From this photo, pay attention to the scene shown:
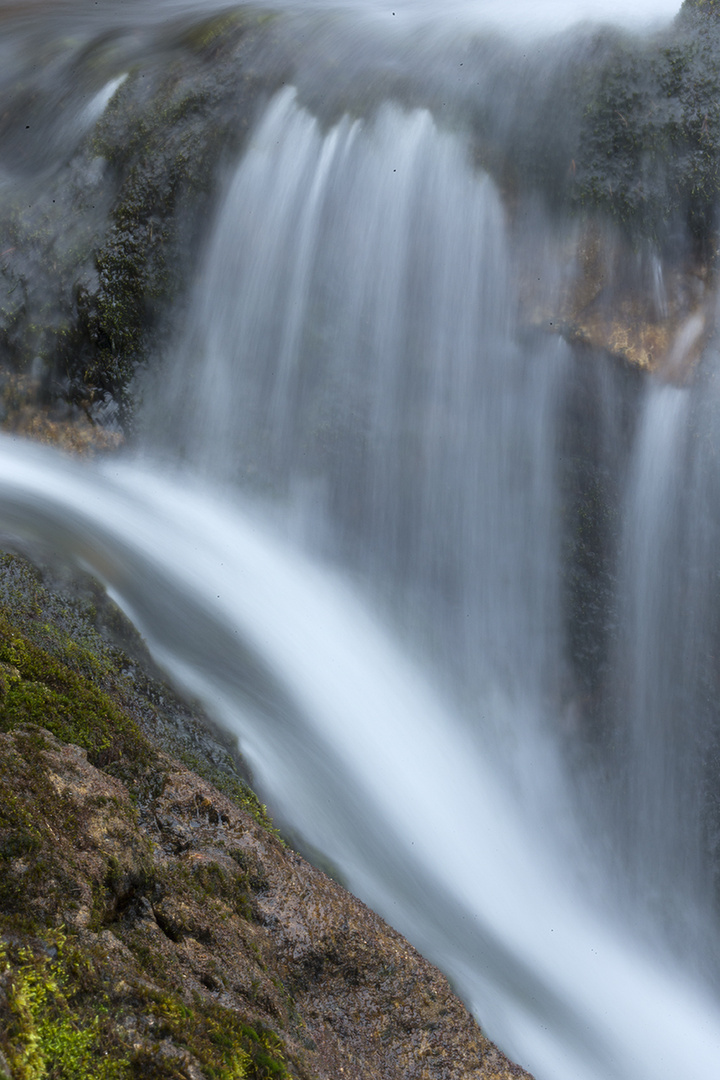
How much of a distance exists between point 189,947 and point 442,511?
185 inches

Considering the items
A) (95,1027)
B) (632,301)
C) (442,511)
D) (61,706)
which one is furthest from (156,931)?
(632,301)

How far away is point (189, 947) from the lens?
7.72 ft

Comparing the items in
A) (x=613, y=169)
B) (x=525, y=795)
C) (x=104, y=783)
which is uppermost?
(x=613, y=169)

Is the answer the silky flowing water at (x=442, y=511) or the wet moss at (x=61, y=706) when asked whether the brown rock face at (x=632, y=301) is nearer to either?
the silky flowing water at (x=442, y=511)

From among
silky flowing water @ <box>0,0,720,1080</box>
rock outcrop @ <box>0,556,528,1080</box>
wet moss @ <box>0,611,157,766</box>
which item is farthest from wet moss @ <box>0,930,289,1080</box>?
silky flowing water @ <box>0,0,720,1080</box>

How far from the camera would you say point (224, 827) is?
2.99 m

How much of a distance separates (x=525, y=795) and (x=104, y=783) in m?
4.10

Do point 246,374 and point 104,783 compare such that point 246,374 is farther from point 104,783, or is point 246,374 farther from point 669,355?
point 104,783

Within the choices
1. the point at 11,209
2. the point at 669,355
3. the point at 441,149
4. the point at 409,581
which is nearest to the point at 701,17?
the point at 441,149

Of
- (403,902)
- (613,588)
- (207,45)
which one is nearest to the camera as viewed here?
(403,902)

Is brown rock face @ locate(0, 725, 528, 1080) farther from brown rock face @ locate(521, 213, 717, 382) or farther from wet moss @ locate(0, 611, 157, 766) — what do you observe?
brown rock face @ locate(521, 213, 717, 382)

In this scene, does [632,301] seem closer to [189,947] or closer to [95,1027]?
[189,947]

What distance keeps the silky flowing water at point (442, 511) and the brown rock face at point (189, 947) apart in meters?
1.99

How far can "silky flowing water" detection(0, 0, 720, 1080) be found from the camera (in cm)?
543
